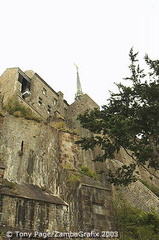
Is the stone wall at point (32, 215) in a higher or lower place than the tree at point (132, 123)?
lower

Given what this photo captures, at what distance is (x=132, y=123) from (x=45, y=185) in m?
6.70

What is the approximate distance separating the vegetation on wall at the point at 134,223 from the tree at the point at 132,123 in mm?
3121

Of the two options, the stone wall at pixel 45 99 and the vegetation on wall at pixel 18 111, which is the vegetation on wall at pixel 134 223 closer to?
the vegetation on wall at pixel 18 111

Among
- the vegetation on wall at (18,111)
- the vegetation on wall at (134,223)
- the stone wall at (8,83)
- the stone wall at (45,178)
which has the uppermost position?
the stone wall at (8,83)

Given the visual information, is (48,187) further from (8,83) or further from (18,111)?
(8,83)

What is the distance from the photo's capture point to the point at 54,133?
20719 mm

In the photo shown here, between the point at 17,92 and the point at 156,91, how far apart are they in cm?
1810

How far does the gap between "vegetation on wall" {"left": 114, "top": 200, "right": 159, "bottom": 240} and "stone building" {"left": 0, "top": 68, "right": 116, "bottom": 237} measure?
1.61m

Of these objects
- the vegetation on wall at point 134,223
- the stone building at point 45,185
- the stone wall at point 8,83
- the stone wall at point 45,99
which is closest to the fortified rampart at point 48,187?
the stone building at point 45,185

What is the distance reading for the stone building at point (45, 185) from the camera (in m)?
13.2

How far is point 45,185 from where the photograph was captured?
1684 cm

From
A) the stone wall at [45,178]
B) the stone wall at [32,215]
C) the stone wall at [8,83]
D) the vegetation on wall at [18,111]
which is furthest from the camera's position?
the stone wall at [8,83]

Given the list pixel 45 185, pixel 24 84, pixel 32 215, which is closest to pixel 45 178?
pixel 45 185

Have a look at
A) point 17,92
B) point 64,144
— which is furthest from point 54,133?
point 17,92
